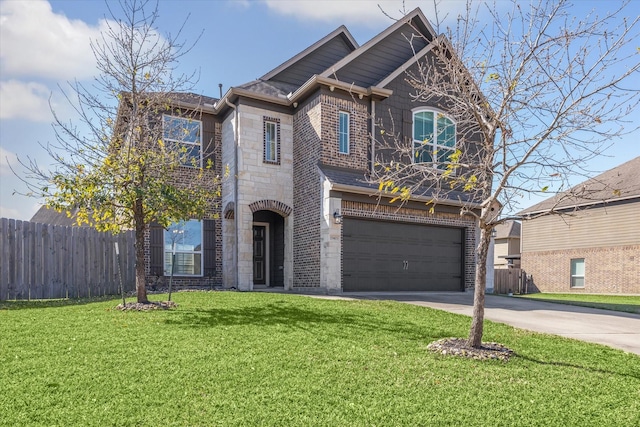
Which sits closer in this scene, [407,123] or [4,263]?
[4,263]

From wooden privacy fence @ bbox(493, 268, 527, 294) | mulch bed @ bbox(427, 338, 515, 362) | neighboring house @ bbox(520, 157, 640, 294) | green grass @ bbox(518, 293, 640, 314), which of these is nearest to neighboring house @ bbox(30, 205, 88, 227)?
mulch bed @ bbox(427, 338, 515, 362)

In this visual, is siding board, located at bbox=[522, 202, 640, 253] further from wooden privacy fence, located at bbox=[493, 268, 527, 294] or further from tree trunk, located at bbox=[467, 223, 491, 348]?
tree trunk, located at bbox=[467, 223, 491, 348]

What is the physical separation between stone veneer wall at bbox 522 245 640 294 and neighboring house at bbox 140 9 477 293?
11380mm

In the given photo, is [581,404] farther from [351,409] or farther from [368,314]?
[368,314]

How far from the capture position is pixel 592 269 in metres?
22.4

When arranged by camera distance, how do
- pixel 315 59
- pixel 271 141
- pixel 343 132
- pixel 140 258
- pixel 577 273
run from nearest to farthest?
pixel 140 258 → pixel 343 132 → pixel 271 141 → pixel 315 59 → pixel 577 273

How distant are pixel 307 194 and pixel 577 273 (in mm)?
18550

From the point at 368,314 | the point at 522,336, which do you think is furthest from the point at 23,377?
the point at 522,336

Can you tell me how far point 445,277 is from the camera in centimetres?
1477

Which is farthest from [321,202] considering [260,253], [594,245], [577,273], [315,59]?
[577,273]

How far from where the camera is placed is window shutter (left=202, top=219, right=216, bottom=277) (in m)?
14.3

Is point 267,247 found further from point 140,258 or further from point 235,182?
point 140,258

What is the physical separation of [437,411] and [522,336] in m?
3.87

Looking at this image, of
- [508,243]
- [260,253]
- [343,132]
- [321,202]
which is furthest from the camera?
[508,243]
